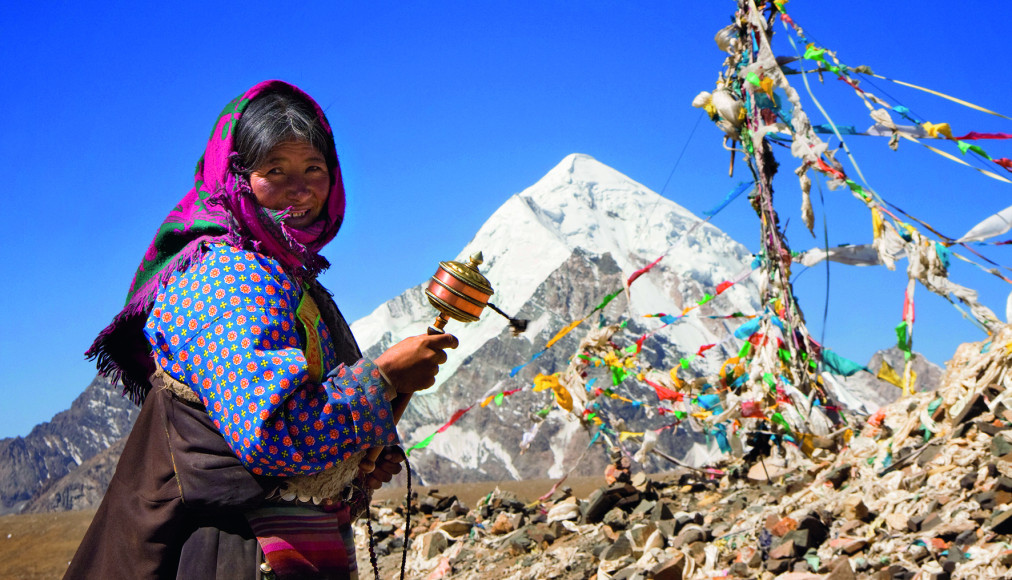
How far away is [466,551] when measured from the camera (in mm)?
4828

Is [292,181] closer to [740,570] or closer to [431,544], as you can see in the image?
[740,570]

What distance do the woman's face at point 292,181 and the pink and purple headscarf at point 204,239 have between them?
4 cm

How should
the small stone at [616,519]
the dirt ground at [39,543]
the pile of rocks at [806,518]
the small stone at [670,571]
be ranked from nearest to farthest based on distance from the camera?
the pile of rocks at [806,518]
the small stone at [670,571]
the small stone at [616,519]
the dirt ground at [39,543]

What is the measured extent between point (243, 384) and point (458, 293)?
1.41 ft

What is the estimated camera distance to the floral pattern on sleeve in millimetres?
1261

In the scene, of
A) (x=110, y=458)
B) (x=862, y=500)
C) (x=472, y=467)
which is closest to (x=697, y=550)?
(x=862, y=500)

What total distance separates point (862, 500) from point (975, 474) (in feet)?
1.61

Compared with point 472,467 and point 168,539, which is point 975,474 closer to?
point 168,539

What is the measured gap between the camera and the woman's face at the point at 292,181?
1.58 meters

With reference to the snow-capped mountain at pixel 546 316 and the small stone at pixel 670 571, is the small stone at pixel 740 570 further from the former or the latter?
the snow-capped mountain at pixel 546 316

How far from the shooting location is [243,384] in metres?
1.26

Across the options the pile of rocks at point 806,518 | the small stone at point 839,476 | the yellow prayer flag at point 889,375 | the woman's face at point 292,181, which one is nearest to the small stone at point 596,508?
the pile of rocks at point 806,518

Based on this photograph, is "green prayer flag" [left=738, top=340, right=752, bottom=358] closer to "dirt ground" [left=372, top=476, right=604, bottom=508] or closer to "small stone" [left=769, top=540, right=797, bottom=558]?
"dirt ground" [left=372, top=476, right=604, bottom=508]

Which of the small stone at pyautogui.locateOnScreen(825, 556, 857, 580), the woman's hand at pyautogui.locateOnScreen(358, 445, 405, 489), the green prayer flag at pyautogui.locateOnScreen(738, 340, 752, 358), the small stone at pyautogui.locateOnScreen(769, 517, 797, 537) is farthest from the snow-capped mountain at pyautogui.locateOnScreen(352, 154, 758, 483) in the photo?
the woman's hand at pyautogui.locateOnScreen(358, 445, 405, 489)
